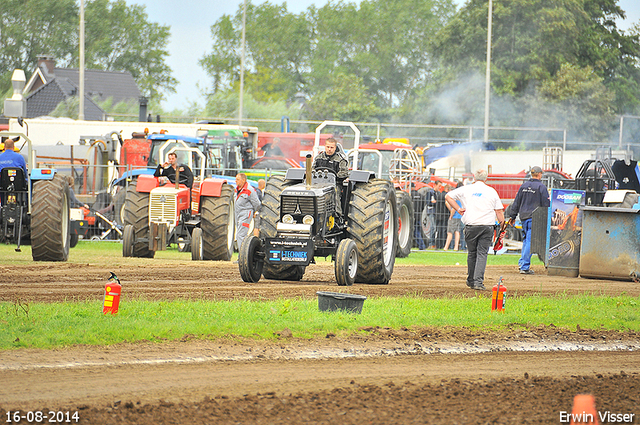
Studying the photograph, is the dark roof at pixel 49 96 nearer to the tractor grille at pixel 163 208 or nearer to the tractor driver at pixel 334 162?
the tractor grille at pixel 163 208

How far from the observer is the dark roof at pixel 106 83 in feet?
212

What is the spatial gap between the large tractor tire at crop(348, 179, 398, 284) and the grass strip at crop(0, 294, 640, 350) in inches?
59.0

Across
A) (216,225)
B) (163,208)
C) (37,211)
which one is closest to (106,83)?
(163,208)

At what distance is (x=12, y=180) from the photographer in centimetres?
1489

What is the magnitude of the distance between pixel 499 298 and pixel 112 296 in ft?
14.4

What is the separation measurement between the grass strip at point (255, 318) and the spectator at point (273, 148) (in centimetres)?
2456

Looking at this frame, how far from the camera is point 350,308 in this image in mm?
9148

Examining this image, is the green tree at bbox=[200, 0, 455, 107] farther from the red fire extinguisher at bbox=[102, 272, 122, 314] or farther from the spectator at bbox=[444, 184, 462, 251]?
the red fire extinguisher at bbox=[102, 272, 122, 314]

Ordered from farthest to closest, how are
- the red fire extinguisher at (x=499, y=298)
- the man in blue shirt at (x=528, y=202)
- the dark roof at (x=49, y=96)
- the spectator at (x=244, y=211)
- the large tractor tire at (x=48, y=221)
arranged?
the dark roof at (x=49, y=96), the spectator at (x=244, y=211), the man in blue shirt at (x=528, y=202), the large tractor tire at (x=48, y=221), the red fire extinguisher at (x=499, y=298)

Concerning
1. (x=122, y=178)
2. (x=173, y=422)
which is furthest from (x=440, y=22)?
(x=173, y=422)

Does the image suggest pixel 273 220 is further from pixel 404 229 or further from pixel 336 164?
pixel 404 229

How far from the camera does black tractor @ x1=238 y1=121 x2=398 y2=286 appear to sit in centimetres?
1151

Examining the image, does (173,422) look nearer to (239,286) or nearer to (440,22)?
(239,286)

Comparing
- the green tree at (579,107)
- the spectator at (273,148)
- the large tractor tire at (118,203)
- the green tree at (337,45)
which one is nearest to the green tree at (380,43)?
the green tree at (337,45)
